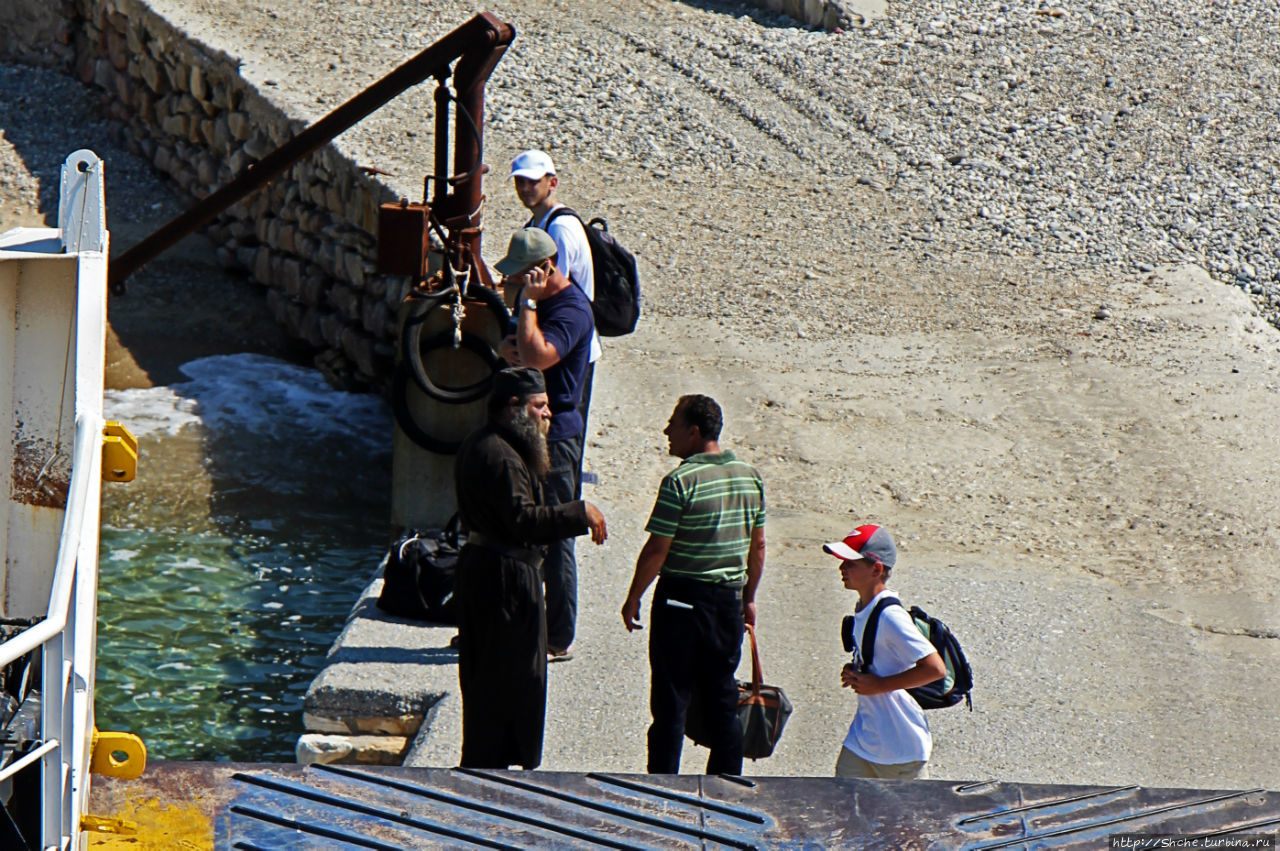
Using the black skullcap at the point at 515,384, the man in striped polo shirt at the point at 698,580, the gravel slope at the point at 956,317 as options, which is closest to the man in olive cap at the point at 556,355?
the gravel slope at the point at 956,317

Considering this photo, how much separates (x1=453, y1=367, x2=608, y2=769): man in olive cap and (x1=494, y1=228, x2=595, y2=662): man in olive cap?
70cm

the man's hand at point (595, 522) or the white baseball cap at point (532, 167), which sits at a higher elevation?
the white baseball cap at point (532, 167)

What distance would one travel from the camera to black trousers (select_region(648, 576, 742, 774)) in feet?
15.5

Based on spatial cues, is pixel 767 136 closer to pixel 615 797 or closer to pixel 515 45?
pixel 515 45

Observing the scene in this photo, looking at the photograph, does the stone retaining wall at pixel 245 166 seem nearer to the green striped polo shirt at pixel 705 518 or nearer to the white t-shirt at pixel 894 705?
the green striped polo shirt at pixel 705 518

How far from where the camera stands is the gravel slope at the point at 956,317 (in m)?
5.92

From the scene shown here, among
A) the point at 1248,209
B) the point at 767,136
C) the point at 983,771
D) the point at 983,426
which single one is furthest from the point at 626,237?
the point at 983,771

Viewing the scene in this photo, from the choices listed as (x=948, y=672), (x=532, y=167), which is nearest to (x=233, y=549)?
(x=532, y=167)

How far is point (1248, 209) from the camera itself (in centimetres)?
1166

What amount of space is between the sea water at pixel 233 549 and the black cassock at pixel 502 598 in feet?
6.84

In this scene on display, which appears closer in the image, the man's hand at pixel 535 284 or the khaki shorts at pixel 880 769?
the khaki shorts at pixel 880 769

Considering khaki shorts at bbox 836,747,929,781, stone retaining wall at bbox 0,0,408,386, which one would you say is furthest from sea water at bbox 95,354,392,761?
khaki shorts at bbox 836,747,929,781

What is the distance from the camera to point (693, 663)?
15.6ft

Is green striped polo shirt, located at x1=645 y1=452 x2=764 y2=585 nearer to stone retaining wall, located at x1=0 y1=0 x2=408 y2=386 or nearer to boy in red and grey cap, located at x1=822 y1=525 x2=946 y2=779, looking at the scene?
boy in red and grey cap, located at x1=822 y1=525 x2=946 y2=779
